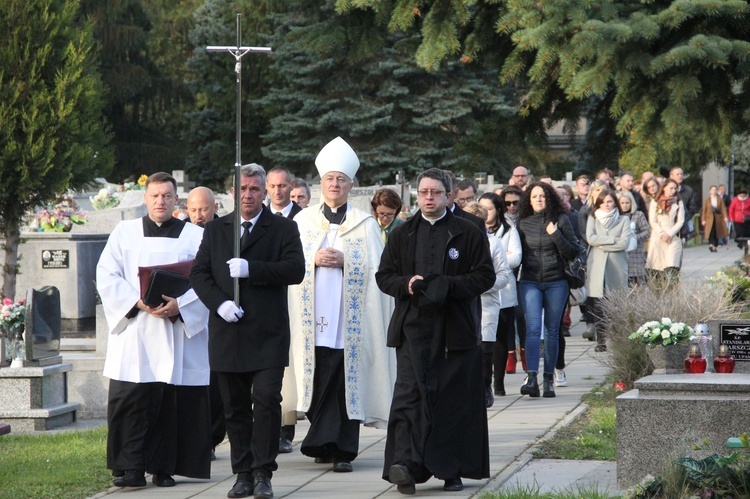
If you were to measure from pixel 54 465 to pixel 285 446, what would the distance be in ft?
5.26

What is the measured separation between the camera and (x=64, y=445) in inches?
387

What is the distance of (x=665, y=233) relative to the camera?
1680cm

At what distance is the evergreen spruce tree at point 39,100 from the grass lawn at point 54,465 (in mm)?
10922

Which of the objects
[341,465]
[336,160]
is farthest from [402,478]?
[336,160]

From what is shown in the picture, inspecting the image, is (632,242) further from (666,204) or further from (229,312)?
(229,312)

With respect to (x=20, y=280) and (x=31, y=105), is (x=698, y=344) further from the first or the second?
(x=31, y=105)

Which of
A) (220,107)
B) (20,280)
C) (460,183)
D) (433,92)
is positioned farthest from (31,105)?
(220,107)

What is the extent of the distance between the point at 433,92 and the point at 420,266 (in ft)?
110

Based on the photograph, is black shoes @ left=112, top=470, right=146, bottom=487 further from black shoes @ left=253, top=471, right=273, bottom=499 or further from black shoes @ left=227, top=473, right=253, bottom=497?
black shoes @ left=253, top=471, right=273, bottom=499

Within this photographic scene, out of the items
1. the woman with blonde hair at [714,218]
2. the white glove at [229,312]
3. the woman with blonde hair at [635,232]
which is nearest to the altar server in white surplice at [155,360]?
the white glove at [229,312]

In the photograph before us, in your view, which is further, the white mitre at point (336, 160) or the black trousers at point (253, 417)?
the white mitre at point (336, 160)

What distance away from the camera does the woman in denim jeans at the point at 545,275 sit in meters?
12.0

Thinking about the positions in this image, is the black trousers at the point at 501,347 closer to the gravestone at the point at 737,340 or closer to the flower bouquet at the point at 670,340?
the flower bouquet at the point at 670,340

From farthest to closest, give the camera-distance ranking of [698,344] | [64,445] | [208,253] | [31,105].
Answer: [31,105] < [64,445] < [698,344] < [208,253]
